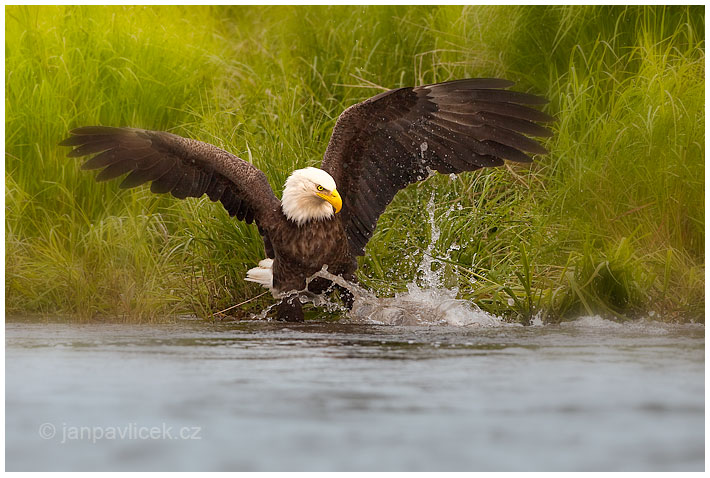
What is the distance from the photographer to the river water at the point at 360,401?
3.64 meters

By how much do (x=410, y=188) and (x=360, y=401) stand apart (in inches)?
138

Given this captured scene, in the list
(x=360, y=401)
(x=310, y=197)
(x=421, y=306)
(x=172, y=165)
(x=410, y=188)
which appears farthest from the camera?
(x=410, y=188)

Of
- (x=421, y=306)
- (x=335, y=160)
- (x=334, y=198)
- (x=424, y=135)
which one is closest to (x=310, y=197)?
(x=334, y=198)

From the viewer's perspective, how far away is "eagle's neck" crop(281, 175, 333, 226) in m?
6.62

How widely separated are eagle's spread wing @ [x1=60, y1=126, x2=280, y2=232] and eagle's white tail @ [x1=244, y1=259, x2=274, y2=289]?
10.8 inches

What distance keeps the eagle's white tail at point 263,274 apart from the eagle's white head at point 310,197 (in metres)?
0.38

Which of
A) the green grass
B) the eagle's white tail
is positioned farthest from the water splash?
the eagle's white tail

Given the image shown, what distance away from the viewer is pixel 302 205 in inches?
262

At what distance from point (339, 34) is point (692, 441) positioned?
6.07 m

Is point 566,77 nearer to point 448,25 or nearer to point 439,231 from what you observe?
point 448,25

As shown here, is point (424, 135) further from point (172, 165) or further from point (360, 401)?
point (360, 401)

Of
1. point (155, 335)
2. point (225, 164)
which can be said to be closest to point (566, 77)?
point (225, 164)

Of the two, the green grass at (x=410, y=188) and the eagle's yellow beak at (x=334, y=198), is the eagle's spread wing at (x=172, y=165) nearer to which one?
the eagle's yellow beak at (x=334, y=198)

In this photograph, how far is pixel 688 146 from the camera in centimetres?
725
